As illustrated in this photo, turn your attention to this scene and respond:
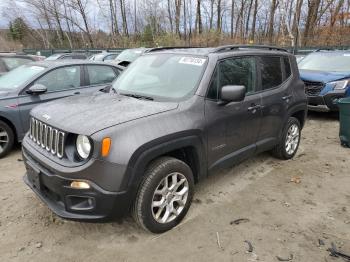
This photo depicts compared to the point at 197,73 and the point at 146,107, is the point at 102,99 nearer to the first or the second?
the point at 146,107

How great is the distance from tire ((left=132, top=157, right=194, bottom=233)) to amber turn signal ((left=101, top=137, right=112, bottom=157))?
0.48 meters

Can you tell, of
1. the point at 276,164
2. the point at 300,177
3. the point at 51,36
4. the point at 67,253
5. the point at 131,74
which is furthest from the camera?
the point at 51,36

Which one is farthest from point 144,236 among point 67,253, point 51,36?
point 51,36

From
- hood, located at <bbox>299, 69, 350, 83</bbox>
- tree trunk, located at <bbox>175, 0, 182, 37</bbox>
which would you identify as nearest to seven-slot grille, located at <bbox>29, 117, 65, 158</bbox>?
hood, located at <bbox>299, 69, 350, 83</bbox>

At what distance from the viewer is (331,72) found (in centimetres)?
848

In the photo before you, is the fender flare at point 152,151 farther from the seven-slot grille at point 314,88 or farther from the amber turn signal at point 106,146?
the seven-slot grille at point 314,88

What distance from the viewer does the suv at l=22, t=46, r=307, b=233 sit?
2.87 meters

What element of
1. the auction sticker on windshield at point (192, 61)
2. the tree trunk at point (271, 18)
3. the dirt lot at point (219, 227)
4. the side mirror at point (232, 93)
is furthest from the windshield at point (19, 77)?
the tree trunk at point (271, 18)

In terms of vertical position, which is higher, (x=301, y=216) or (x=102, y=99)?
(x=102, y=99)

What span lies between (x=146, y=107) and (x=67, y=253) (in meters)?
1.54

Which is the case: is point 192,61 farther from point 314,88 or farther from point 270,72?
point 314,88

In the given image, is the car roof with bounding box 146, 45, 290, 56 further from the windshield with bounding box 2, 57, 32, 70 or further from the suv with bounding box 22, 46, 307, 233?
the windshield with bounding box 2, 57, 32, 70

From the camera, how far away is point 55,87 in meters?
6.00

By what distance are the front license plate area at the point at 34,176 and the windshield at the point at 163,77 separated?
4.40 ft
